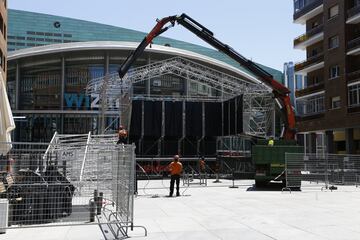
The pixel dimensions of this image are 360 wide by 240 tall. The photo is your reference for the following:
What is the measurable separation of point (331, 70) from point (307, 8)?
9101mm

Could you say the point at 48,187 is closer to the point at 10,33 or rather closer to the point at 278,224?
the point at 278,224

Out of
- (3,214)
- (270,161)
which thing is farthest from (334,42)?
(3,214)

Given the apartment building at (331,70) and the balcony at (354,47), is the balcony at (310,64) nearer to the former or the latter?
the apartment building at (331,70)

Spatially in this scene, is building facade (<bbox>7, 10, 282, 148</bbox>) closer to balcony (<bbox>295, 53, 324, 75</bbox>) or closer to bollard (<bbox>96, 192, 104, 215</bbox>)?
balcony (<bbox>295, 53, 324, 75</bbox>)

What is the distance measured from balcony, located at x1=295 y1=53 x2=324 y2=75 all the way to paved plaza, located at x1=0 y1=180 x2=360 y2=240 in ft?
108

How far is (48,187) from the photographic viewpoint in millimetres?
10031

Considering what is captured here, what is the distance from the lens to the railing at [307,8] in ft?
160

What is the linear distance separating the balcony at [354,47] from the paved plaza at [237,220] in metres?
A: 26.7

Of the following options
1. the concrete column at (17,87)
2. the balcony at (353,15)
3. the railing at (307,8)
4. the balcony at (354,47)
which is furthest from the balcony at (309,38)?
the concrete column at (17,87)

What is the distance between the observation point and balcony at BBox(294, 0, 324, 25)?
49.0 m

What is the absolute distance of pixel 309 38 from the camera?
166 feet

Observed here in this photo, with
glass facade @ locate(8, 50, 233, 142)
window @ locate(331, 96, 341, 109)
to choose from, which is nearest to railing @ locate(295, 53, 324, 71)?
window @ locate(331, 96, 341, 109)

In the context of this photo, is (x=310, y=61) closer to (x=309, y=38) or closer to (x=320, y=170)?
(x=309, y=38)

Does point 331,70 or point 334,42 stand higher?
point 334,42
